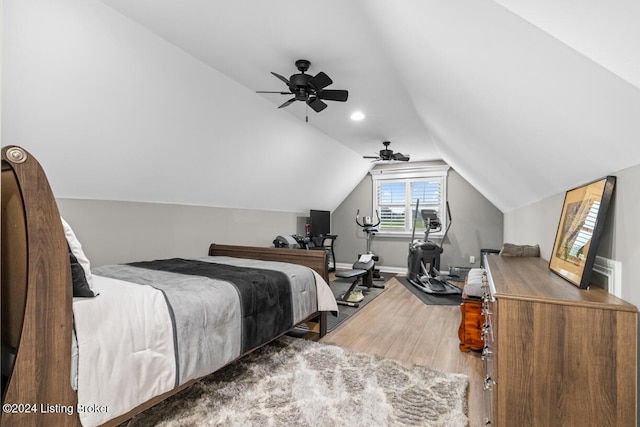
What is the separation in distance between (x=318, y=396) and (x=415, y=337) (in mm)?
1428

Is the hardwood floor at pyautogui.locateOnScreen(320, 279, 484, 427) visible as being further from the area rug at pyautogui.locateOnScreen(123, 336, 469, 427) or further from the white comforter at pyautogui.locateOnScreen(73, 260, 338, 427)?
the white comforter at pyautogui.locateOnScreen(73, 260, 338, 427)

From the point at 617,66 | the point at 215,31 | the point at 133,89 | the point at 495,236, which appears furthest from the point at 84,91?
the point at 495,236

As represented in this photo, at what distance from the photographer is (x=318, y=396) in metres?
1.97

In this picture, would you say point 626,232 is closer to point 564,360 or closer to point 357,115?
point 564,360

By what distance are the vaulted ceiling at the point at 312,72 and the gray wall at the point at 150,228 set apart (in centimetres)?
15

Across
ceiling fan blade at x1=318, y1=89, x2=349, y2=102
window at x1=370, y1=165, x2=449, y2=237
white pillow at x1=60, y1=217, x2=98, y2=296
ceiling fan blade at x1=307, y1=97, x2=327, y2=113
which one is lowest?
white pillow at x1=60, y1=217, x2=98, y2=296

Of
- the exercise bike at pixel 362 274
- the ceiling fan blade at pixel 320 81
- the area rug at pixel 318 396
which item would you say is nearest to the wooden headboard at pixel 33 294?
the area rug at pixel 318 396

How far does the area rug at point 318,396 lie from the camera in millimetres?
1754

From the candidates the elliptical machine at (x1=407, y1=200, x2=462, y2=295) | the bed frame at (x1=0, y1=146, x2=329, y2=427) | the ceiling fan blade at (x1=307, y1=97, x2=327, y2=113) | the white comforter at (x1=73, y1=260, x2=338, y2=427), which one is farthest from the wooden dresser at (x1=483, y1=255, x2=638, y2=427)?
the elliptical machine at (x1=407, y1=200, x2=462, y2=295)

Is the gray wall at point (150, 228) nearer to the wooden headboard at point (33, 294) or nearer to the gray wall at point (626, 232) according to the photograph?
the wooden headboard at point (33, 294)

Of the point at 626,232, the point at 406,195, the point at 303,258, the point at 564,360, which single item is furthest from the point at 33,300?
the point at 406,195

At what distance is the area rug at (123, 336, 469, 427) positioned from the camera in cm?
175

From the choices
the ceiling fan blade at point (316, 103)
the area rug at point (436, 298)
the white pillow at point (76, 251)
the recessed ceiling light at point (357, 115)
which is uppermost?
the recessed ceiling light at point (357, 115)

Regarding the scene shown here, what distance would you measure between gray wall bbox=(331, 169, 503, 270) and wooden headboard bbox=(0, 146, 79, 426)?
21.2 feet
